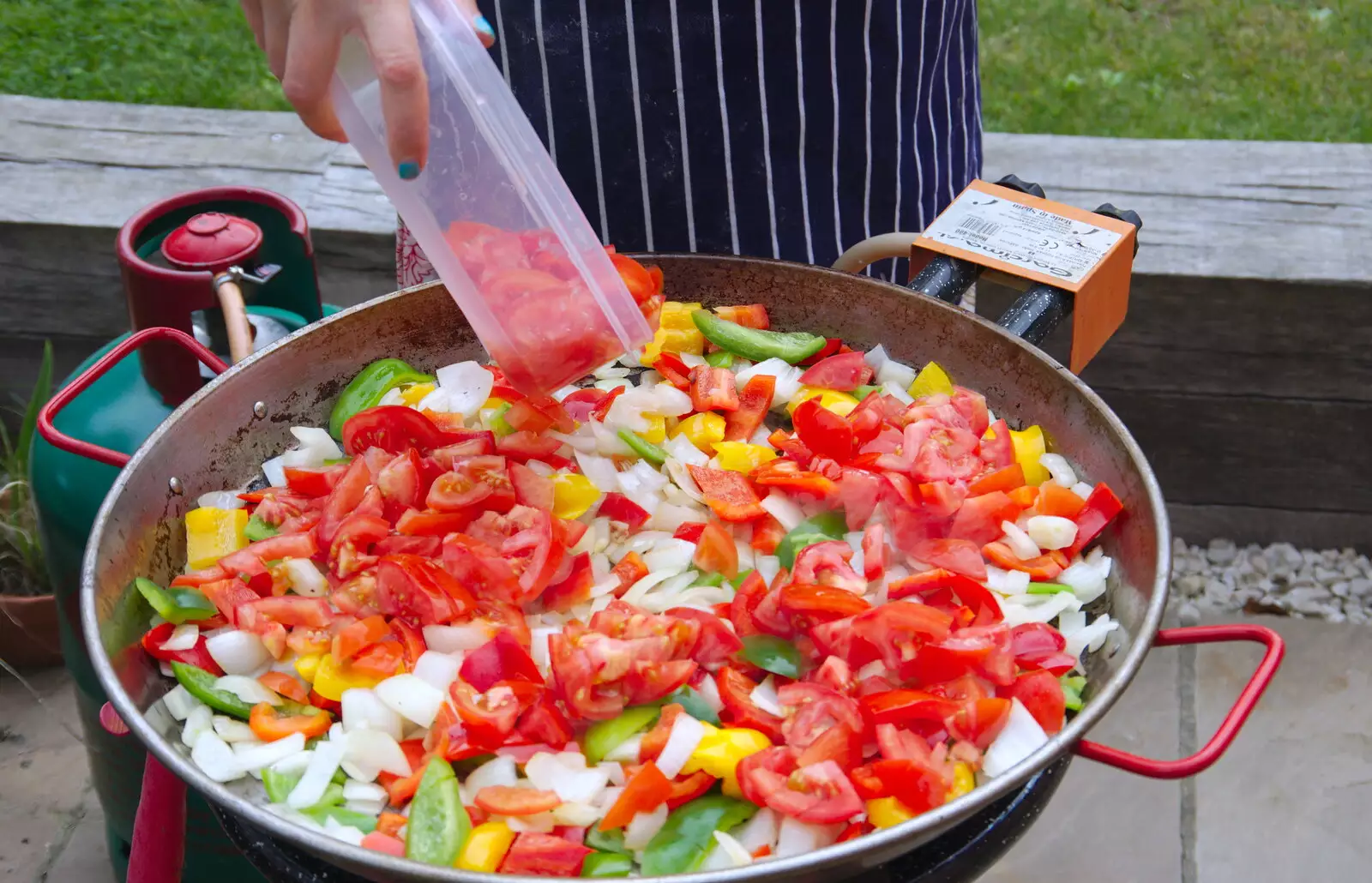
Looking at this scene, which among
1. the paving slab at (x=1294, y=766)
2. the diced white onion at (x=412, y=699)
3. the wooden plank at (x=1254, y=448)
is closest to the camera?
the diced white onion at (x=412, y=699)

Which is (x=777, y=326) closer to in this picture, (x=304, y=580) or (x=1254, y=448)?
(x=304, y=580)

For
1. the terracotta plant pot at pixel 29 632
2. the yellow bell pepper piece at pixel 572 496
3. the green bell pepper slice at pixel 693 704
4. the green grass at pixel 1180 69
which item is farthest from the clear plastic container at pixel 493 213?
the green grass at pixel 1180 69

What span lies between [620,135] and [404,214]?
0.69 m

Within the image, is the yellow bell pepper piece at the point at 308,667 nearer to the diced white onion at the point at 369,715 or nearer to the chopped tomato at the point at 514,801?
the diced white onion at the point at 369,715

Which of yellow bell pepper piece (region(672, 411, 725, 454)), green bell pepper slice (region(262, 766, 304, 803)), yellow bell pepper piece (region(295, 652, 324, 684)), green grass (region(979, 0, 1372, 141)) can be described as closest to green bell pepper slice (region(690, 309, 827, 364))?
yellow bell pepper piece (region(672, 411, 725, 454))

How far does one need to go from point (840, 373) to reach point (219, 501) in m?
0.81

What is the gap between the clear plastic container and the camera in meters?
1.23

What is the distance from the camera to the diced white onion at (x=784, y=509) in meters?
1.53

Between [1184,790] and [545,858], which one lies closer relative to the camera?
[545,858]

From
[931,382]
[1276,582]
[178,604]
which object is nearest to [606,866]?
[178,604]

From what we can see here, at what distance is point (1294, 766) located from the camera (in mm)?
2688

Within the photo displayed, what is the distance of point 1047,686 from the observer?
1269mm

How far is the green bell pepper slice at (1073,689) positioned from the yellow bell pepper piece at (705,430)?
54 cm

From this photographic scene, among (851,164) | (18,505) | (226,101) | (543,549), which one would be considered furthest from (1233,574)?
(226,101)
